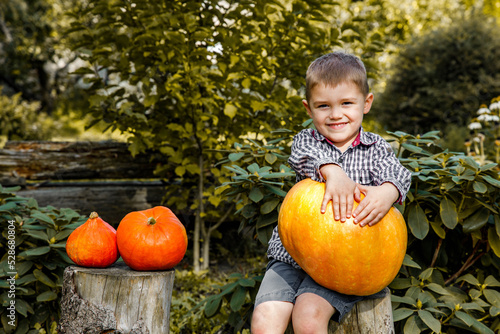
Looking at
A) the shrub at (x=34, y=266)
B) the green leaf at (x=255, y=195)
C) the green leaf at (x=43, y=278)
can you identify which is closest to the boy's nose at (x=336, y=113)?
the green leaf at (x=255, y=195)

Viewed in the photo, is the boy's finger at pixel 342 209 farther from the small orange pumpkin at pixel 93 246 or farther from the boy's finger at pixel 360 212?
the small orange pumpkin at pixel 93 246

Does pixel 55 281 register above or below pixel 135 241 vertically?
below

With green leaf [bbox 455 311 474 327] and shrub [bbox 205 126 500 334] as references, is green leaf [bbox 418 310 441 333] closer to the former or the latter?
shrub [bbox 205 126 500 334]

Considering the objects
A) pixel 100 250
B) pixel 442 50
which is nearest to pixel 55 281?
pixel 100 250

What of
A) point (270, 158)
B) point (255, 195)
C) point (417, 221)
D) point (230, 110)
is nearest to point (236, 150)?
point (270, 158)

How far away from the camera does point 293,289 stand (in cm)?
179

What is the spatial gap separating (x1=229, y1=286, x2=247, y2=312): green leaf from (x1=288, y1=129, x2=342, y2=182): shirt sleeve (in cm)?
78

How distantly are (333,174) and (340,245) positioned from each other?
0.91 ft

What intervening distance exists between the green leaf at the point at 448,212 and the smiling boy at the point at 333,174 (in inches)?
19.0

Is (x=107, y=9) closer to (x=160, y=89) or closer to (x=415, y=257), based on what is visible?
(x=160, y=89)

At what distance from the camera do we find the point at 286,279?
5.98ft

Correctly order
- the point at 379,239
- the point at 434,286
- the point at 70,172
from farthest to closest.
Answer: the point at 70,172
the point at 434,286
the point at 379,239

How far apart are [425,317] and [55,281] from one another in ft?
6.65

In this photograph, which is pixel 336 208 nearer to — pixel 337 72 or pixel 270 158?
pixel 337 72
